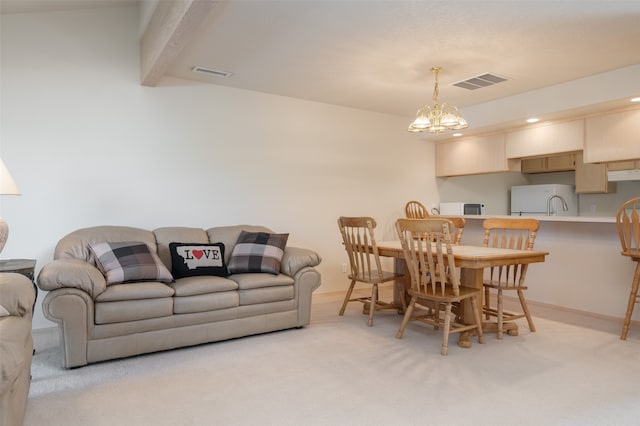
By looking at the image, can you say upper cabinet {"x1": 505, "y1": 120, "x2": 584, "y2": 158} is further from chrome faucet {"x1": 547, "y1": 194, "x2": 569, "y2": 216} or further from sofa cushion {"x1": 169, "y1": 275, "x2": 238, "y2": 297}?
sofa cushion {"x1": 169, "y1": 275, "x2": 238, "y2": 297}

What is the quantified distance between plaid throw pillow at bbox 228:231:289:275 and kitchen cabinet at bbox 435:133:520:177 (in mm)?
3100

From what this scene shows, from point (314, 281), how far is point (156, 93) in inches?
92.7

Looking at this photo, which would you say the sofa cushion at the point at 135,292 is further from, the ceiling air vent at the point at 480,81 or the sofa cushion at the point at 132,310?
the ceiling air vent at the point at 480,81

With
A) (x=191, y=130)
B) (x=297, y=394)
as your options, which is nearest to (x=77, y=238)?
(x=191, y=130)

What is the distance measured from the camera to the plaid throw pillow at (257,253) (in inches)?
139

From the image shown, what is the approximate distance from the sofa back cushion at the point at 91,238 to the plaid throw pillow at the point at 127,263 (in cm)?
12

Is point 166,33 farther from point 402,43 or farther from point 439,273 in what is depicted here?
point 439,273

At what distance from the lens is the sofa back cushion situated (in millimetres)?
3118

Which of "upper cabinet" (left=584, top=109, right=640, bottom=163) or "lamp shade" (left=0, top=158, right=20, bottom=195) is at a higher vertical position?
"upper cabinet" (left=584, top=109, right=640, bottom=163)

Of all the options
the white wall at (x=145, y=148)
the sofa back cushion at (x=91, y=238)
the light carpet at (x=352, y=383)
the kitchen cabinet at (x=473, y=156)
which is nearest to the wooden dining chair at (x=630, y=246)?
the light carpet at (x=352, y=383)

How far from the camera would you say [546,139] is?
15.5 ft

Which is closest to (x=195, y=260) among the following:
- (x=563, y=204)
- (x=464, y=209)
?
(x=464, y=209)

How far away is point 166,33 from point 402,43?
1.76m

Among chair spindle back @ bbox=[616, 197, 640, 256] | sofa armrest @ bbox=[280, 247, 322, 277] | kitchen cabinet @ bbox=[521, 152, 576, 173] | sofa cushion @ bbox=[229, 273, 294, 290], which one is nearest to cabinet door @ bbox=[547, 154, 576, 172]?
kitchen cabinet @ bbox=[521, 152, 576, 173]
